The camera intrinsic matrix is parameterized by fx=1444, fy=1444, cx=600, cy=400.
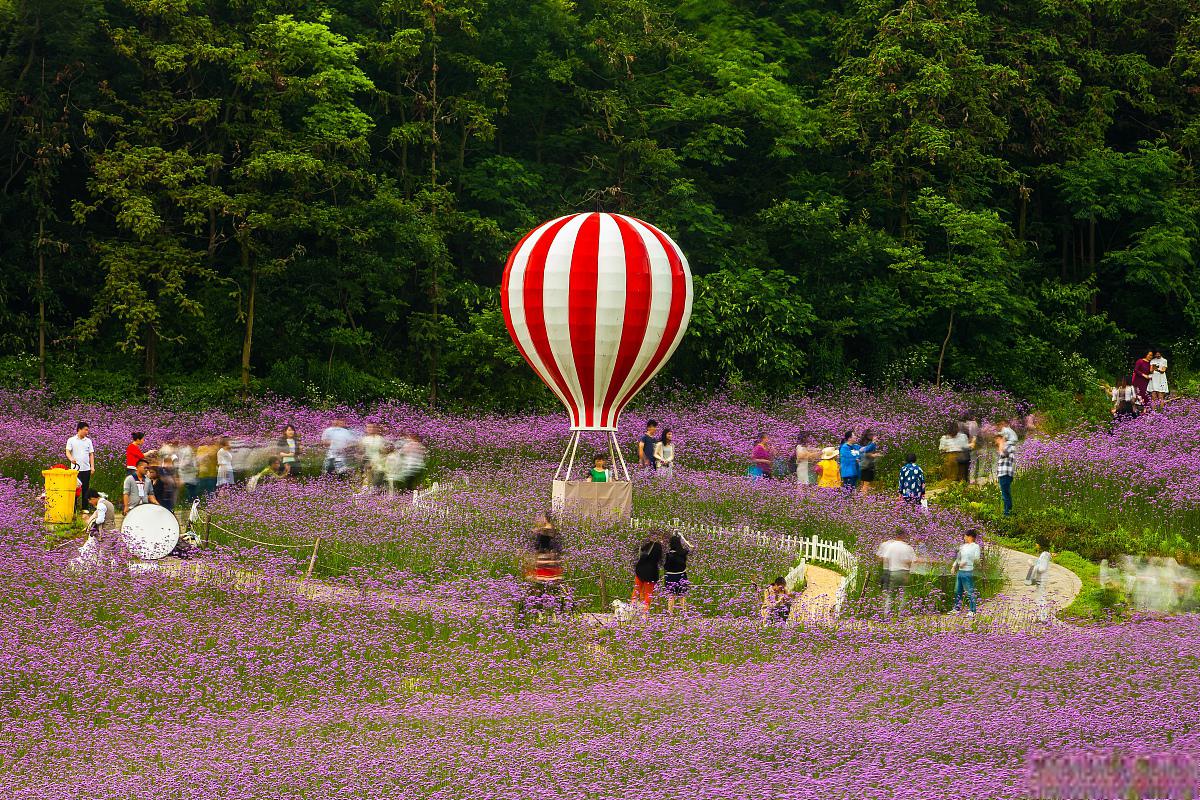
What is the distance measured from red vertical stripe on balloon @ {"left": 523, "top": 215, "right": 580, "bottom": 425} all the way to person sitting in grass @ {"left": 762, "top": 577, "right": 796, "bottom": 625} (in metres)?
8.69

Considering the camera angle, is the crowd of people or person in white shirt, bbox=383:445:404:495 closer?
the crowd of people

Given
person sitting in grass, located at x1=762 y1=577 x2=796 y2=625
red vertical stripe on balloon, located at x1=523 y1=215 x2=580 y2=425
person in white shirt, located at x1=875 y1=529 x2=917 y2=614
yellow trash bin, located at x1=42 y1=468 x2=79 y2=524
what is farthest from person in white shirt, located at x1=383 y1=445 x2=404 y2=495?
person in white shirt, located at x1=875 y1=529 x2=917 y2=614

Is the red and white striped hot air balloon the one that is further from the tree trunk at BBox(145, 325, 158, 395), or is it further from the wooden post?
the tree trunk at BBox(145, 325, 158, 395)

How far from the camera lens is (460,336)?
34438 mm

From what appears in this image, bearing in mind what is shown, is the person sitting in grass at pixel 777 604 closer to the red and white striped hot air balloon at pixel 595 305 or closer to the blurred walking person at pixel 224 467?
the red and white striped hot air balloon at pixel 595 305

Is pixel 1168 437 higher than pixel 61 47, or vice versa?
pixel 61 47

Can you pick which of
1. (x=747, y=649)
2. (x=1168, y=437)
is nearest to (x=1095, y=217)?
(x=1168, y=437)

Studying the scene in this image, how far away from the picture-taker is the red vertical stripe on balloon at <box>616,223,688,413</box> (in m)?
24.2

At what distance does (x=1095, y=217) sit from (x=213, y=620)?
34.3m

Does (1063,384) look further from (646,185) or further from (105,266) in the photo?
(105,266)

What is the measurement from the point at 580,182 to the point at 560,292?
1585 cm

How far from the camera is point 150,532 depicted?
1742 cm

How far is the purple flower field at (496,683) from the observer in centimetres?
1054

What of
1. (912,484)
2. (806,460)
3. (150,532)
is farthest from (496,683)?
(806,460)
